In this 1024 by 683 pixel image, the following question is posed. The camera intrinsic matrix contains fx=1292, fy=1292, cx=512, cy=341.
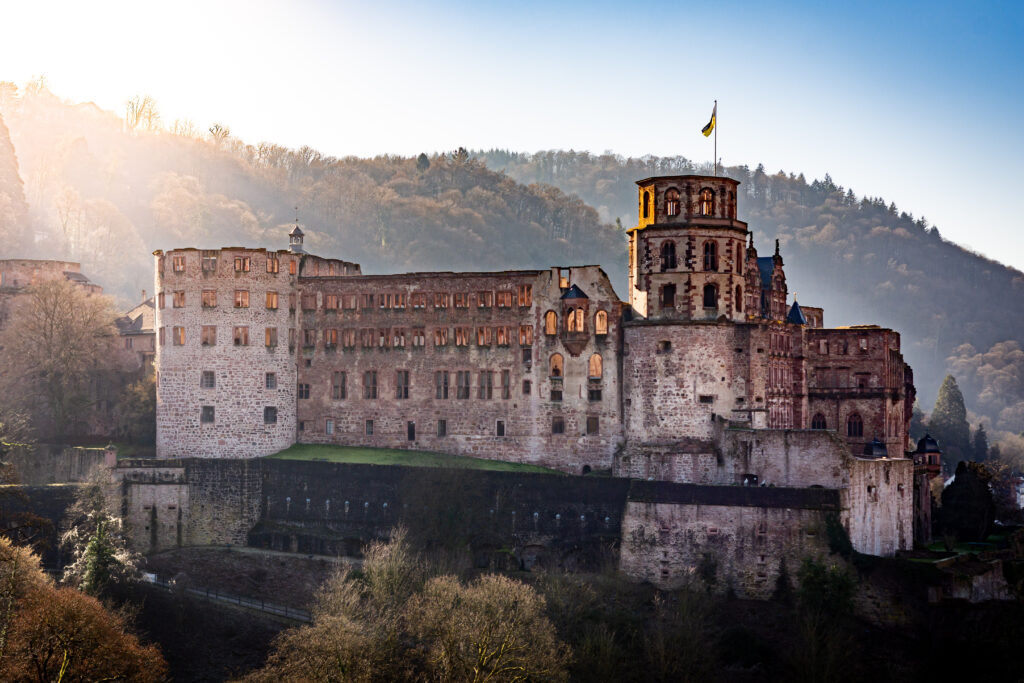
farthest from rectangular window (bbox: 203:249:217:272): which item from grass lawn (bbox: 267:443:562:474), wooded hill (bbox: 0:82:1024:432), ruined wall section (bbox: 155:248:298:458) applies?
wooded hill (bbox: 0:82:1024:432)

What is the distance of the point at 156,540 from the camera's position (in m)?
66.1

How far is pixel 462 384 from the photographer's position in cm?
7188

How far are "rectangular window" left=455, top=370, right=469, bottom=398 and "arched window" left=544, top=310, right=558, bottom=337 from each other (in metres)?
5.27

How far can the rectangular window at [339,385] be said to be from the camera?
73.9 m

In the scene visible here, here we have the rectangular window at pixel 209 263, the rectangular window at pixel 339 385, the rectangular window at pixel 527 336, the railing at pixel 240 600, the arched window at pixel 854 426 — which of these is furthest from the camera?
the arched window at pixel 854 426

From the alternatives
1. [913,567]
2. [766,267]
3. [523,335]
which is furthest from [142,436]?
[913,567]

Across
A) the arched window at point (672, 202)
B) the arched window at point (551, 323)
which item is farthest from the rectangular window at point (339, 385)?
the arched window at point (672, 202)

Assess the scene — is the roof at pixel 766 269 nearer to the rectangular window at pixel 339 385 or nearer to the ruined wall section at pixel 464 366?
the ruined wall section at pixel 464 366

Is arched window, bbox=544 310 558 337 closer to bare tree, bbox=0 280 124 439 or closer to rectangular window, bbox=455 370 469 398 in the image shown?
rectangular window, bbox=455 370 469 398

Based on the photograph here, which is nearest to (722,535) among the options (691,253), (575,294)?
(691,253)

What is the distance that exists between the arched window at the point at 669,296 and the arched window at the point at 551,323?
6579mm

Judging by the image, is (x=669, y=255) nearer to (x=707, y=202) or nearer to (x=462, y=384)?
(x=707, y=202)

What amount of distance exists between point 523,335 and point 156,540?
22.0m

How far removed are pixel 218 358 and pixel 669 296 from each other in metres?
25.0
